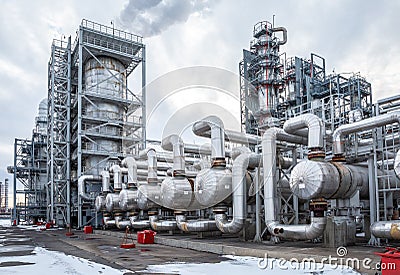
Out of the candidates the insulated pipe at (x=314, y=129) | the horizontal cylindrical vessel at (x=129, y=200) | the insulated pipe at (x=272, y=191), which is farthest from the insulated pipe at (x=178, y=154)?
the insulated pipe at (x=314, y=129)

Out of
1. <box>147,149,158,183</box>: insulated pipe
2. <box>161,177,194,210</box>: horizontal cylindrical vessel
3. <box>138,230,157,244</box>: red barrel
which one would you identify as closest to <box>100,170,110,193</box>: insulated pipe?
<box>147,149,158,183</box>: insulated pipe

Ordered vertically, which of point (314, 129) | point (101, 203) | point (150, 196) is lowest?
point (101, 203)

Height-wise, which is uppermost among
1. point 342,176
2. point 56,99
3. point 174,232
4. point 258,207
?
point 56,99

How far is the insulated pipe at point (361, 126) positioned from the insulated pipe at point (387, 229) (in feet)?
9.28

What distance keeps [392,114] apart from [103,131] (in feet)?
93.0

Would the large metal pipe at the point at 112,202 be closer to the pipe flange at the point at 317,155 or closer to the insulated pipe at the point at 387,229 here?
the pipe flange at the point at 317,155

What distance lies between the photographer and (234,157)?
2006 centimetres

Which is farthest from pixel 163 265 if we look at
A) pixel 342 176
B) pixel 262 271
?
pixel 342 176

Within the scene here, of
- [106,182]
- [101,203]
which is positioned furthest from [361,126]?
[101,203]

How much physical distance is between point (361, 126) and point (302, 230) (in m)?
4.10

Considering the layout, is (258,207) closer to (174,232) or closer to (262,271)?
(262,271)

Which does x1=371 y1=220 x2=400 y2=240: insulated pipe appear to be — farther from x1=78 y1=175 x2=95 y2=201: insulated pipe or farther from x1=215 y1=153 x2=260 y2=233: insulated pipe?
x1=78 y1=175 x2=95 y2=201: insulated pipe

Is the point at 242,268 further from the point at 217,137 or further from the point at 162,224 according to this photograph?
the point at 162,224

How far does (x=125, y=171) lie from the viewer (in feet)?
93.8
